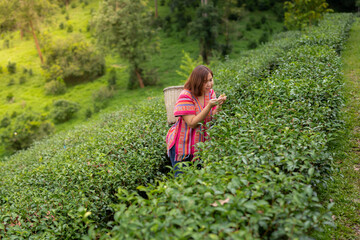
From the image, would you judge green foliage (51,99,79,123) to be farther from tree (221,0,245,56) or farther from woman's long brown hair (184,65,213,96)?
woman's long brown hair (184,65,213,96)

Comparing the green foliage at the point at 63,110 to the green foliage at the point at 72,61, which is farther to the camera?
the green foliage at the point at 72,61

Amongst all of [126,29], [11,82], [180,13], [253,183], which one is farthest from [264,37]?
[253,183]

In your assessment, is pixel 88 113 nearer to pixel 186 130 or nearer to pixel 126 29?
pixel 126 29

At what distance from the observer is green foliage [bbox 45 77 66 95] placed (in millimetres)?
27047

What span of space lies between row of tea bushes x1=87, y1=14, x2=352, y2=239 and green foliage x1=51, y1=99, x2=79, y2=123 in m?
21.7

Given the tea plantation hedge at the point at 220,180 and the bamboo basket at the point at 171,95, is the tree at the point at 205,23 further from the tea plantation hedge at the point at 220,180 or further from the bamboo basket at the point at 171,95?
the bamboo basket at the point at 171,95

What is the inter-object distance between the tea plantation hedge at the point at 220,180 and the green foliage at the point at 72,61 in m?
24.9

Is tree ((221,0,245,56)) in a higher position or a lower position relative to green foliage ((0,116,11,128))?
higher

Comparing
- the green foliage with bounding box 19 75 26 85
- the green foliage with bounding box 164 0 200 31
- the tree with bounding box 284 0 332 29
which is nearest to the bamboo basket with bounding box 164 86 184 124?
the tree with bounding box 284 0 332 29

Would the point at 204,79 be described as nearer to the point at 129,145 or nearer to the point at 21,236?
the point at 129,145

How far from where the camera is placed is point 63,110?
22734 mm

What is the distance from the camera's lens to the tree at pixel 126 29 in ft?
73.7

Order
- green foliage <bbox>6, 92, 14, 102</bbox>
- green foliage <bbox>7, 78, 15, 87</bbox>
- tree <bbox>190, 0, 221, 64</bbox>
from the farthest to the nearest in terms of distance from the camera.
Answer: green foliage <bbox>7, 78, 15, 87</bbox>
green foliage <bbox>6, 92, 14, 102</bbox>
tree <bbox>190, 0, 221, 64</bbox>

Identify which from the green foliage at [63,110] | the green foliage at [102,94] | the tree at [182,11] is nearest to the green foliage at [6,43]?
the green foliage at [63,110]
